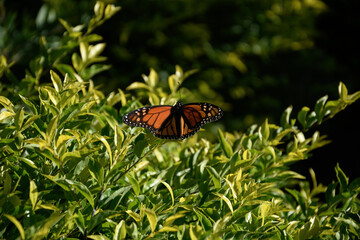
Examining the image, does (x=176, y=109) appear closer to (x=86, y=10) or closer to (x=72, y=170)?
(x=72, y=170)

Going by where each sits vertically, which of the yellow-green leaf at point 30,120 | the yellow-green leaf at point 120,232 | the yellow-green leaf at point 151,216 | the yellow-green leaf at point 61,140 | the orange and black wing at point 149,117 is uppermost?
Answer: the yellow-green leaf at point 30,120

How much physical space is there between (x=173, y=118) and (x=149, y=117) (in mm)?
175

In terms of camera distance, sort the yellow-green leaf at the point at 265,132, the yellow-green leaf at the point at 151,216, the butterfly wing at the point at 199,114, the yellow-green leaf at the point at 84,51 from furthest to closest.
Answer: the yellow-green leaf at the point at 84,51 → the butterfly wing at the point at 199,114 → the yellow-green leaf at the point at 265,132 → the yellow-green leaf at the point at 151,216

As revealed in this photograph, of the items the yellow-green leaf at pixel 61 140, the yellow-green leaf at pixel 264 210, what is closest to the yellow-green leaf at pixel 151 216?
the yellow-green leaf at pixel 61 140

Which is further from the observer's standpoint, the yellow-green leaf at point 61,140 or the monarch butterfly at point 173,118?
the monarch butterfly at point 173,118

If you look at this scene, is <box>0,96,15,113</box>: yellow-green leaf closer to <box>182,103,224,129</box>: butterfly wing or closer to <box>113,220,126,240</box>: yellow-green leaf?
<box>113,220,126,240</box>: yellow-green leaf

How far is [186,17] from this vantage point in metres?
4.79

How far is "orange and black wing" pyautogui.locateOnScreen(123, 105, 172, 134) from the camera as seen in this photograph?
1.69 metres

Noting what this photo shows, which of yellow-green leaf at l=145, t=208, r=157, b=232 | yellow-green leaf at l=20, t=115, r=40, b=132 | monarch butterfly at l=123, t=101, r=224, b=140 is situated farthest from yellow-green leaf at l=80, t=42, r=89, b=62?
yellow-green leaf at l=145, t=208, r=157, b=232

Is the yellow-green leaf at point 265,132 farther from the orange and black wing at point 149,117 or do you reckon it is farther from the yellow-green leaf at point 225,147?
the orange and black wing at point 149,117

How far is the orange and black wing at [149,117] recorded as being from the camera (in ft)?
5.53

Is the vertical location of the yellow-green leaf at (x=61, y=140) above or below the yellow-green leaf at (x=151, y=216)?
above

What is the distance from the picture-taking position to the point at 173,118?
1921mm

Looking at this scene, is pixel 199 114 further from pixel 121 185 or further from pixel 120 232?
pixel 120 232
